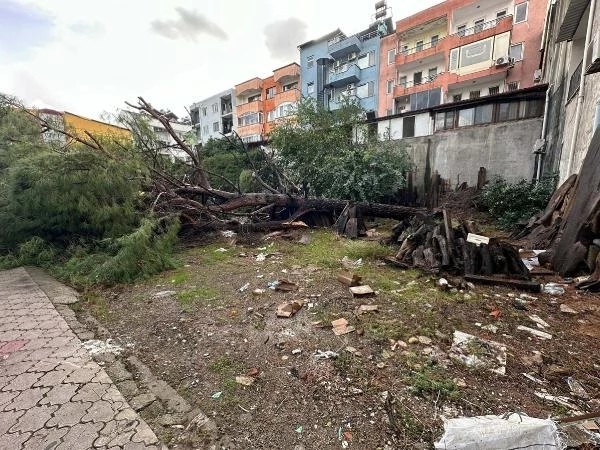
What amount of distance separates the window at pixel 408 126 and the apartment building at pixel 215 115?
2107 cm

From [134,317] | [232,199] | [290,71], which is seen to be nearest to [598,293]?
[134,317]

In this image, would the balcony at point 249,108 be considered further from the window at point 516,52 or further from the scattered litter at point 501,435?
the scattered litter at point 501,435

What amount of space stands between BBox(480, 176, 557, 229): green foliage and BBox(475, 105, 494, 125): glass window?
10.2ft

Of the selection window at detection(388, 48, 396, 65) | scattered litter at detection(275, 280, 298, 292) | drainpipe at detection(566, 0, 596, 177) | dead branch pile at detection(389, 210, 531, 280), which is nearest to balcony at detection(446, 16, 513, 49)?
window at detection(388, 48, 396, 65)

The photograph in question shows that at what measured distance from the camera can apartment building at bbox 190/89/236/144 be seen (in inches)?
1204

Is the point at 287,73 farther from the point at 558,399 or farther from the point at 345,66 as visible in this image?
the point at 558,399

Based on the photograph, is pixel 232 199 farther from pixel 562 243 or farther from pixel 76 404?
pixel 562 243

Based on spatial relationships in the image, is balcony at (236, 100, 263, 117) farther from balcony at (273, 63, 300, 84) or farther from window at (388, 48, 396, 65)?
window at (388, 48, 396, 65)

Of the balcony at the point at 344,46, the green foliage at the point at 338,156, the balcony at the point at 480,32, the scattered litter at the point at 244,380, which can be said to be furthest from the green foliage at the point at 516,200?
the balcony at the point at 344,46

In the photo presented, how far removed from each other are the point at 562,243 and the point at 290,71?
82.0 feet

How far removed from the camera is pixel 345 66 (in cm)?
2117

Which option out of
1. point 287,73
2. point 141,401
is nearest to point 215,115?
point 287,73

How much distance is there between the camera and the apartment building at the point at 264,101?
2467cm

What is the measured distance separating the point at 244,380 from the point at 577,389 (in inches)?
93.3
